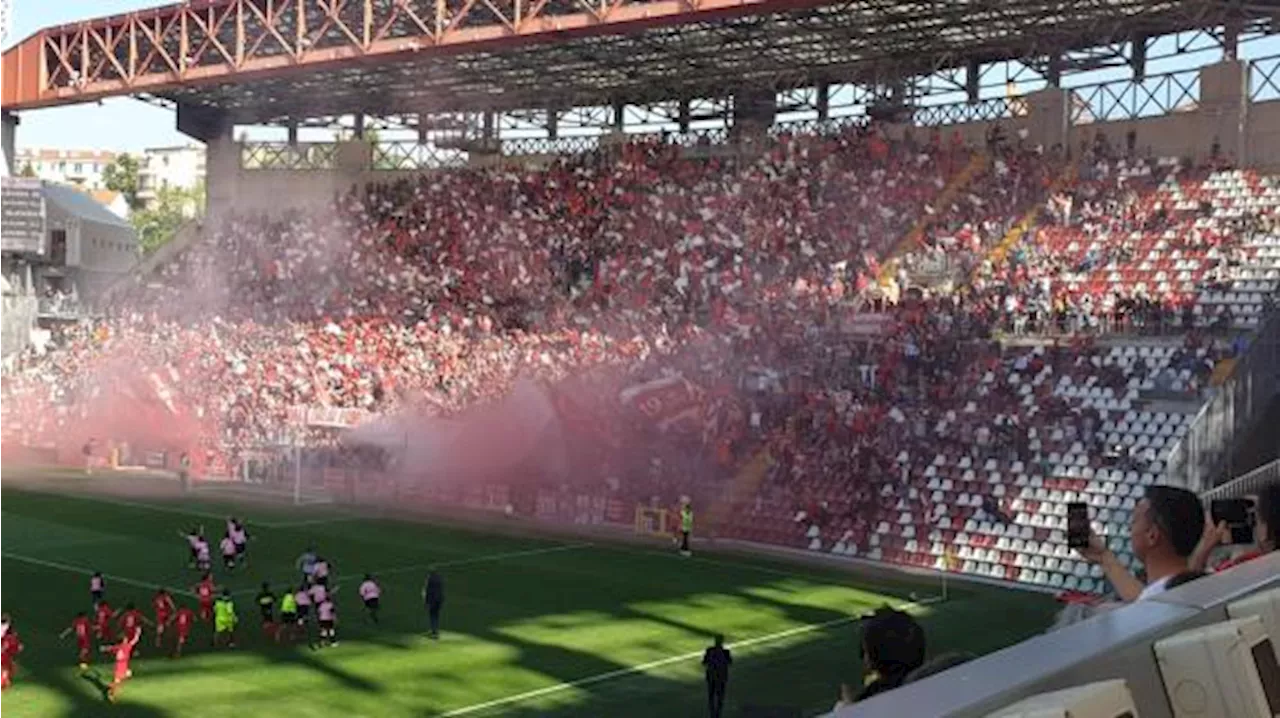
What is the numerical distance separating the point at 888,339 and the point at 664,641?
52.0 feet

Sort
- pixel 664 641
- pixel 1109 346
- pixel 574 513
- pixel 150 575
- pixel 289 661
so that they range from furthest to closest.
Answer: pixel 574 513 → pixel 1109 346 → pixel 150 575 → pixel 664 641 → pixel 289 661

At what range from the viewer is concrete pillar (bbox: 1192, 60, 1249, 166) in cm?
3859

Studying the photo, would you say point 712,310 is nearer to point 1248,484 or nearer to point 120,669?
point 1248,484

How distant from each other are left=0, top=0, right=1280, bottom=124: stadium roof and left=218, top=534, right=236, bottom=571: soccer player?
17.9 m

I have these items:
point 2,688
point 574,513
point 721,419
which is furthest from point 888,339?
point 2,688

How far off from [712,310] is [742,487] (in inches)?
314

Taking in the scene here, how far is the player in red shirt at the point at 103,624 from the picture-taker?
19062 millimetres

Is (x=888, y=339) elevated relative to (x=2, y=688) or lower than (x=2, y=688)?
elevated

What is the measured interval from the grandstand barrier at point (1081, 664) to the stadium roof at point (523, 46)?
105 feet

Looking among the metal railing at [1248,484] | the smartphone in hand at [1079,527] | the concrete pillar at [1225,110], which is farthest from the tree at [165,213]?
the smartphone in hand at [1079,527]

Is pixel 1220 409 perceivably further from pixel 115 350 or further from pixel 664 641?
pixel 115 350

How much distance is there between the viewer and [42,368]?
51969 mm

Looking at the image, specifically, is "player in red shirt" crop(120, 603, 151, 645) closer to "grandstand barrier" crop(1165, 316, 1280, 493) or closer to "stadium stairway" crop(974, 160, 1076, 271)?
"grandstand barrier" crop(1165, 316, 1280, 493)

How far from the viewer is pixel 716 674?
55.2ft
